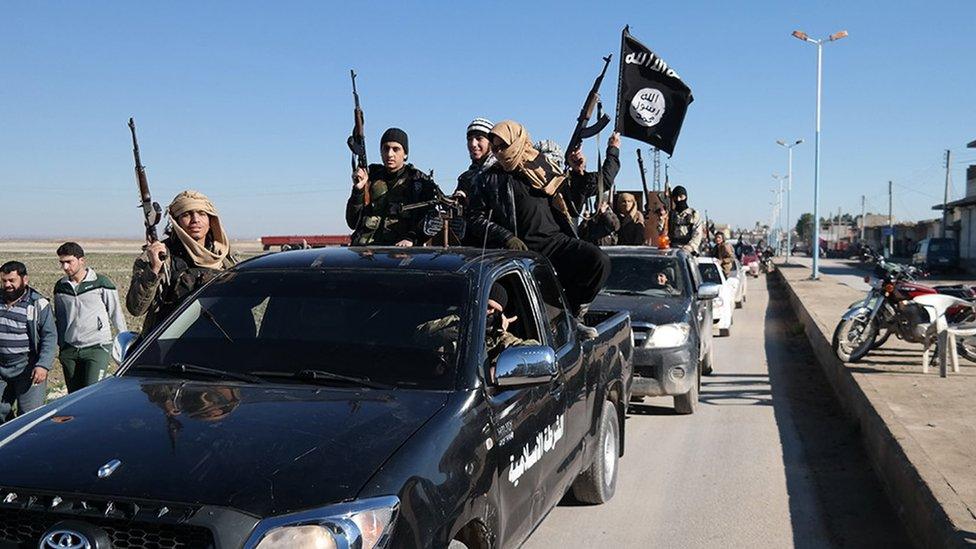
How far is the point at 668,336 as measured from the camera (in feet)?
29.3

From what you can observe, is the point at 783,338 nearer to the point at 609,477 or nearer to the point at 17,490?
the point at 609,477

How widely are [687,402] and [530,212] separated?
133 inches

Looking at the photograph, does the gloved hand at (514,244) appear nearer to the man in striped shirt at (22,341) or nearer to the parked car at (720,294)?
the man in striped shirt at (22,341)

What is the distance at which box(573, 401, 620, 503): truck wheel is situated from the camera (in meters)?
5.80

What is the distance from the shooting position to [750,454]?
759cm

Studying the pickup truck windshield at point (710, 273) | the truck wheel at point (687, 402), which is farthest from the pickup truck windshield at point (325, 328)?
the pickup truck windshield at point (710, 273)

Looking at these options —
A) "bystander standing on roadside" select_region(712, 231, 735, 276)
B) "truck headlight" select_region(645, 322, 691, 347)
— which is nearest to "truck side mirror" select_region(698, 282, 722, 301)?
"truck headlight" select_region(645, 322, 691, 347)

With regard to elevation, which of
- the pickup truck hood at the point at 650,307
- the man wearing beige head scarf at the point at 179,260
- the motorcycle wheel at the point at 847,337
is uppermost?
the man wearing beige head scarf at the point at 179,260

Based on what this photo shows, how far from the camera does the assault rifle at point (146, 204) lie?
5.73 m

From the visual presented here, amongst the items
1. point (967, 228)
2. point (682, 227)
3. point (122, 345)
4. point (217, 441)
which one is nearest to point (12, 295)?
point (122, 345)

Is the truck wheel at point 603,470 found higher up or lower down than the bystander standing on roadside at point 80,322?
lower down

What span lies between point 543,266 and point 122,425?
2697 mm

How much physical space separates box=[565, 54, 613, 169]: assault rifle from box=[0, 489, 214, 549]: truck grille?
21.4 feet

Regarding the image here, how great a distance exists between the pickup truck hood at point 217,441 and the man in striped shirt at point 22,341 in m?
3.74
